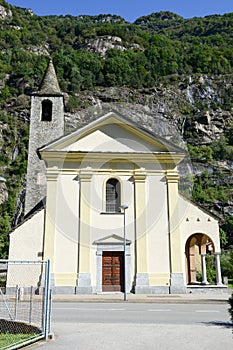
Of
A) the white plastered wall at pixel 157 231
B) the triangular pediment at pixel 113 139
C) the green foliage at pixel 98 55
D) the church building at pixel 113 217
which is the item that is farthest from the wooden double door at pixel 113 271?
the green foliage at pixel 98 55

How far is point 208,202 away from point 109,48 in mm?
68681

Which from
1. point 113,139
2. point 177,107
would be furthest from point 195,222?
point 177,107

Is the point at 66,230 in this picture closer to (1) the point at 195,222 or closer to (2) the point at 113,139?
(2) the point at 113,139

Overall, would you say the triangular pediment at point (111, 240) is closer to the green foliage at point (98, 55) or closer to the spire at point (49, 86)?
the spire at point (49, 86)

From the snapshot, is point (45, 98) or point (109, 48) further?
point (109, 48)

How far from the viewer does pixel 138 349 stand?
7242 millimetres

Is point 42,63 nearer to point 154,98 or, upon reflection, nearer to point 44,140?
point 154,98

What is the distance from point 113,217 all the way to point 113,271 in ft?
9.19

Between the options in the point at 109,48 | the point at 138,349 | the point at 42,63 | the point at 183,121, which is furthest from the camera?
the point at 109,48

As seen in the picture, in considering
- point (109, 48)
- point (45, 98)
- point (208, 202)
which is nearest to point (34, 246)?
point (45, 98)

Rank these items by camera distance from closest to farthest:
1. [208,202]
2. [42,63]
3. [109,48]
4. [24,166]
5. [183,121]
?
[208,202] → [24,166] → [183,121] → [42,63] → [109,48]

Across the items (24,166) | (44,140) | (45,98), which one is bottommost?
(44,140)

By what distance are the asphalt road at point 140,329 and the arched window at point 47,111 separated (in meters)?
22.7

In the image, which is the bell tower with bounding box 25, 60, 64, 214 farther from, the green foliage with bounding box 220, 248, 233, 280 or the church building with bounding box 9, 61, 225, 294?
the green foliage with bounding box 220, 248, 233, 280
